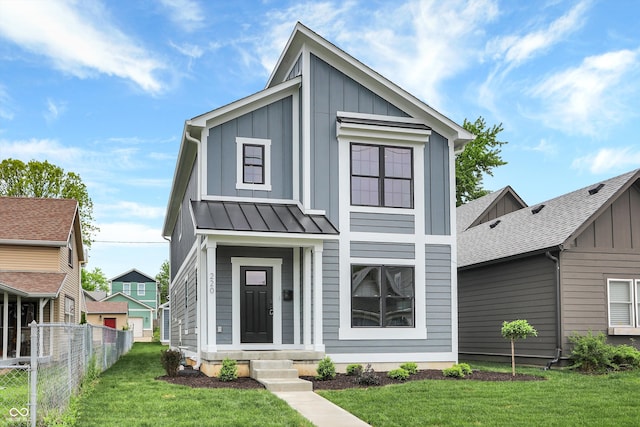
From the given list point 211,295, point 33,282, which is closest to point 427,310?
point 211,295

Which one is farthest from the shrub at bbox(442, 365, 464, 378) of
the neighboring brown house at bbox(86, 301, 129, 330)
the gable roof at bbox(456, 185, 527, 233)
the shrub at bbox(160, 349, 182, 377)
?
the neighboring brown house at bbox(86, 301, 129, 330)

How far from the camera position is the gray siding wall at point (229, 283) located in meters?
16.7

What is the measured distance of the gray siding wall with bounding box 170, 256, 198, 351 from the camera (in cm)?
1995

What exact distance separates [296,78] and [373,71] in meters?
1.90

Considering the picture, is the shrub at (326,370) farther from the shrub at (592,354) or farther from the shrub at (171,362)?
the shrub at (592,354)

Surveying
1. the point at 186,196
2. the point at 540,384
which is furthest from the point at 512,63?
the point at 540,384

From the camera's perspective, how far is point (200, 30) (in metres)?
20.3

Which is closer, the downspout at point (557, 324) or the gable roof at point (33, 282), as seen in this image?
the downspout at point (557, 324)

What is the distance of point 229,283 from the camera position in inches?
666

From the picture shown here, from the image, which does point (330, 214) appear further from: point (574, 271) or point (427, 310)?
point (574, 271)

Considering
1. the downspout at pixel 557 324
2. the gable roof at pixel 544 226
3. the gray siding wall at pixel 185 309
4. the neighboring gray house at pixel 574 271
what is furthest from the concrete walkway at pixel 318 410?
the gable roof at pixel 544 226

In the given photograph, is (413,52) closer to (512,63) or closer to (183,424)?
(512,63)

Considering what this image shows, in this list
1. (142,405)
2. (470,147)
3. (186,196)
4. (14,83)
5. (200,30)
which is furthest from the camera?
(470,147)

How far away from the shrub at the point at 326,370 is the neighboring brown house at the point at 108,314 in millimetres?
45137
